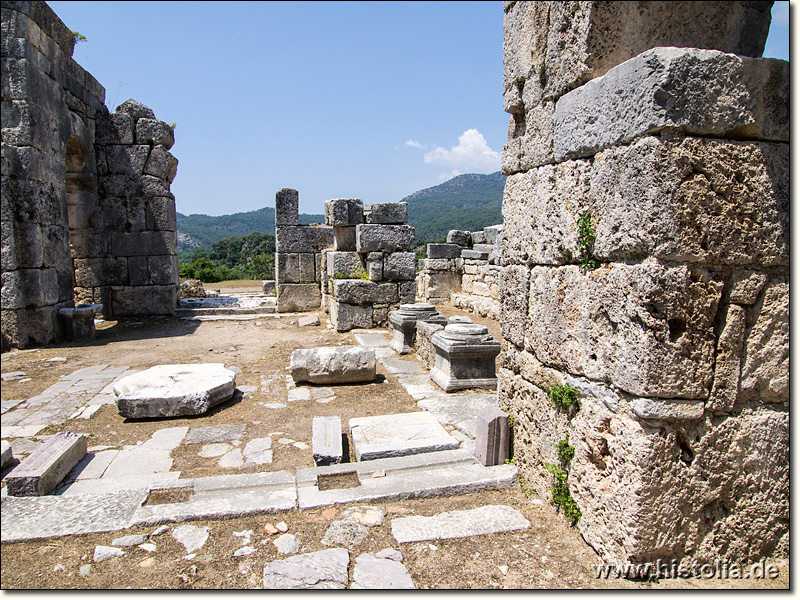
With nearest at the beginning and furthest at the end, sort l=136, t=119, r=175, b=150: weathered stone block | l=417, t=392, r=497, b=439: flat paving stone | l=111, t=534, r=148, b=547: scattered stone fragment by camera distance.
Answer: l=111, t=534, r=148, b=547: scattered stone fragment, l=417, t=392, r=497, b=439: flat paving stone, l=136, t=119, r=175, b=150: weathered stone block

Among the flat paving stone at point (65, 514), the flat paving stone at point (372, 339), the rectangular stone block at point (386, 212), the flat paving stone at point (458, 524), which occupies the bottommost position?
the flat paving stone at point (458, 524)

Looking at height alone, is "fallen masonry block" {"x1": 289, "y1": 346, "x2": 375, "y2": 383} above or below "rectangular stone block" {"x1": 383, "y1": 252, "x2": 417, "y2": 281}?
below

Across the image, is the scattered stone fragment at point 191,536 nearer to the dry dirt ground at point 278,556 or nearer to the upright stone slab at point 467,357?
the dry dirt ground at point 278,556

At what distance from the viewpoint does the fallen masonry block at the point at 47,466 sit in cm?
335

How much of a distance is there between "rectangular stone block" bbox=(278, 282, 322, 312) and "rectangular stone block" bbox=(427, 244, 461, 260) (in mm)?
4282

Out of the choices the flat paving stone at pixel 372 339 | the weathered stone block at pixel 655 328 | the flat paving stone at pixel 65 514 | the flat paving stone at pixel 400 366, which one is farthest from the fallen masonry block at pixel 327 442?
the flat paving stone at pixel 372 339

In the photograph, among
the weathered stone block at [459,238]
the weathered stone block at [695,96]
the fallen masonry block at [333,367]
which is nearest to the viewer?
the weathered stone block at [695,96]

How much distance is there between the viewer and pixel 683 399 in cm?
245

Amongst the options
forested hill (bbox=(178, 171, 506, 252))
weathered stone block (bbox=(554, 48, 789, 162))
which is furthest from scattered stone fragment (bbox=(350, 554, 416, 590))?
forested hill (bbox=(178, 171, 506, 252))

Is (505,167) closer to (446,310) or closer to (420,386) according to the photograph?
(420,386)

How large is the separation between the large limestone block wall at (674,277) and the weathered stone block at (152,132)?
10.6m

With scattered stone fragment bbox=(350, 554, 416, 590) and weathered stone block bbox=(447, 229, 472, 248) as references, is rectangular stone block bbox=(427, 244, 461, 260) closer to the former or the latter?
weathered stone block bbox=(447, 229, 472, 248)

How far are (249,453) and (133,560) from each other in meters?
1.57

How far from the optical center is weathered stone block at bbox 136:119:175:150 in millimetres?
11352
